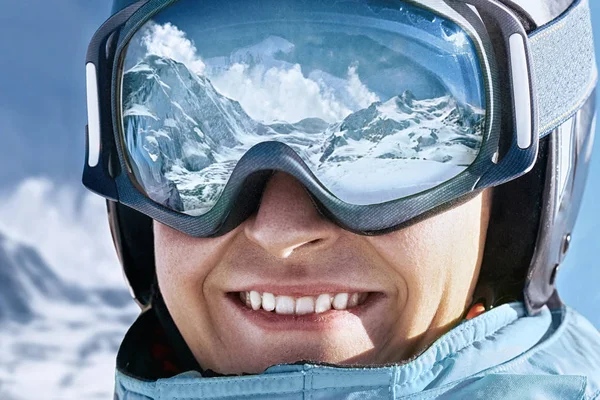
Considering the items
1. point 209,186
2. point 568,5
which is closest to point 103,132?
point 209,186

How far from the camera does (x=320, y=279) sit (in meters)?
1.55

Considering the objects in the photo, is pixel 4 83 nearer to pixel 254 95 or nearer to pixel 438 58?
pixel 254 95

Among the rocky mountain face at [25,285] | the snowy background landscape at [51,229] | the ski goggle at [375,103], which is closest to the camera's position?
the ski goggle at [375,103]

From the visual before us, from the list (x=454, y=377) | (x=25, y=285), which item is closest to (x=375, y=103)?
(x=454, y=377)

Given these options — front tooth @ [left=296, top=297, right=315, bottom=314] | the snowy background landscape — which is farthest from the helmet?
the snowy background landscape

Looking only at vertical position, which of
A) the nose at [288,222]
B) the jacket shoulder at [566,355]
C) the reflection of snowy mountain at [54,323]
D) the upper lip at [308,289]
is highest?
the reflection of snowy mountain at [54,323]

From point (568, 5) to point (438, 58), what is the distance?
43 centimetres

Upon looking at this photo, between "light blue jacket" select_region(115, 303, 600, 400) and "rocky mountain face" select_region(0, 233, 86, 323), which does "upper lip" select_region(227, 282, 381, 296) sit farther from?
"rocky mountain face" select_region(0, 233, 86, 323)

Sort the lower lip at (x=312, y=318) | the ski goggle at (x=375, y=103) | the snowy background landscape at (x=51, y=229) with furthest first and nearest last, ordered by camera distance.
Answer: the snowy background landscape at (x=51, y=229)
the lower lip at (x=312, y=318)
the ski goggle at (x=375, y=103)

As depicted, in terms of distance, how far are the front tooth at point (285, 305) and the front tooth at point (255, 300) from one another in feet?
0.15

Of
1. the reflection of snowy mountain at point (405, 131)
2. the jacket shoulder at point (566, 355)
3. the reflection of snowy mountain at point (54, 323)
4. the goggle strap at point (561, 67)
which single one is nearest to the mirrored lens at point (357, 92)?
the reflection of snowy mountain at point (405, 131)

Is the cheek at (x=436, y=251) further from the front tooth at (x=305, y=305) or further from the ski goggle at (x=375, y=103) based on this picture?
→ the front tooth at (x=305, y=305)

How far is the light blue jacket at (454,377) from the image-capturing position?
1.48m

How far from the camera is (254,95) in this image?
1515mm
